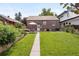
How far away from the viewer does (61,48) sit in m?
5.31

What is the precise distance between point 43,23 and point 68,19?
27.5 inches

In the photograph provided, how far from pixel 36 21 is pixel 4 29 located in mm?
1049

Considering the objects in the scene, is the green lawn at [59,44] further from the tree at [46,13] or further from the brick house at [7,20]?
the brick house at [7,20]

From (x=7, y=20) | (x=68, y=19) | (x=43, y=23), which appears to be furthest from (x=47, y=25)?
(x=7, y=20)

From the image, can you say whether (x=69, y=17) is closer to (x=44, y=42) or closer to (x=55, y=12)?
(x=55, y=12)

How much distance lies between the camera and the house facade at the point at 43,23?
18.3 ft

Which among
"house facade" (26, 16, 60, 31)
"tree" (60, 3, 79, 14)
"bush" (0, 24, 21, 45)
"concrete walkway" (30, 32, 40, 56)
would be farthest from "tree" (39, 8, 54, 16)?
"bush" (0, 24, 21, 45)

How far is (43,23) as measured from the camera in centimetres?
575

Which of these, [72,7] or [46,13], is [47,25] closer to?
[46,13]

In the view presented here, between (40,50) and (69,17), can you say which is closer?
(40,50)

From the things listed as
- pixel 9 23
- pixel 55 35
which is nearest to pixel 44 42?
pixel 55 35

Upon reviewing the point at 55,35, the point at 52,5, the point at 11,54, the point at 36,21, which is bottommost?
the point at 11,54

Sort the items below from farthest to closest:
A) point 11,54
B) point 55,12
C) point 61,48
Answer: point 55,12 → point 61,48 → point 11,54

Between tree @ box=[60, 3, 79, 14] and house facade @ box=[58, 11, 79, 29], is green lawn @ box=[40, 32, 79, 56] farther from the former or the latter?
tree @ box=[60, 3, 79, 14]
